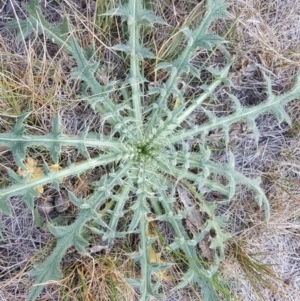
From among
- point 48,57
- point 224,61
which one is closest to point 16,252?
point 48,57

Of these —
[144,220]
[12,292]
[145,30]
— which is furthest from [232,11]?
[12,292]

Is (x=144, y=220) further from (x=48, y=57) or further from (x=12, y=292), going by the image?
(x=48, y=57)

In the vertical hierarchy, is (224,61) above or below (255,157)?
above

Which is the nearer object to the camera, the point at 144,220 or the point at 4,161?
the point at 144,220

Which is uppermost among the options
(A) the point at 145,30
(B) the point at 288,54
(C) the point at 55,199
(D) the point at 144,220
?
(B) the point at 288,54

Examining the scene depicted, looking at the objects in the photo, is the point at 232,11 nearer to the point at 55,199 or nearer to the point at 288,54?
the point at 288,54

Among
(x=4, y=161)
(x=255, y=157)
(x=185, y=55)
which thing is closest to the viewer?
(x=185, y=55)

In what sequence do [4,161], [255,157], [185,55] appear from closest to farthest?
[185,55] < [4,161] < [255,157]
